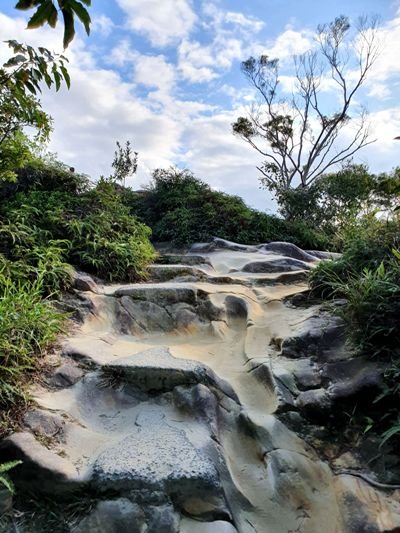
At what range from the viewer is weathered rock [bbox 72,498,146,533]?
173cm

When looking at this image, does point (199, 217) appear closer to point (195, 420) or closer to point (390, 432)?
point (195, 420)

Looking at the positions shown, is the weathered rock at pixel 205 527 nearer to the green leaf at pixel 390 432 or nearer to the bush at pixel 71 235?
the green leaf at pixel 390 432

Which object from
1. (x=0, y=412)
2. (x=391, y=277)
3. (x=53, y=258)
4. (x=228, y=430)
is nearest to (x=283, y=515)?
(x=228, y=430)

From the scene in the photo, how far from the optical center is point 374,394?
238cm

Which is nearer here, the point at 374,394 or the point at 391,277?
the point at 374,394

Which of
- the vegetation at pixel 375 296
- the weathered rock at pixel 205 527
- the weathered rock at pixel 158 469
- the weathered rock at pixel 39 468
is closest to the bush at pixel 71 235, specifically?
the weathered rock at pixel 39 468

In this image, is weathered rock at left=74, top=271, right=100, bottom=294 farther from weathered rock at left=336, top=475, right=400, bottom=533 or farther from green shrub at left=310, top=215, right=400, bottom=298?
weathered rock at left=336, top=475, right=400, bottom=533

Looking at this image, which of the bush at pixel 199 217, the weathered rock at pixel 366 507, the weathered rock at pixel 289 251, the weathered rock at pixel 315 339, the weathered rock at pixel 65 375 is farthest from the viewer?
the bush at pixel 199 217

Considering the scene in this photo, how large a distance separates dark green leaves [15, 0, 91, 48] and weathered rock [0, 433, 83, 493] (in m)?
1.72

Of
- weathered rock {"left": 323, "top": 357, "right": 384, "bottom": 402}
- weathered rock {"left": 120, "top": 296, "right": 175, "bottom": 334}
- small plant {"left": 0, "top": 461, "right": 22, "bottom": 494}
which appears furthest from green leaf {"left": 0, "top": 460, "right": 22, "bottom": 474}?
weathered rock {"left": 120, "top": 296, "right": 175, "bottom": 334}

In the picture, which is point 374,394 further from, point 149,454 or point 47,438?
point 47,438

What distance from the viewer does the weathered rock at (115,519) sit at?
1726 mm

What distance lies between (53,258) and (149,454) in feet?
7.71

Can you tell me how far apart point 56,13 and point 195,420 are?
2.03m
